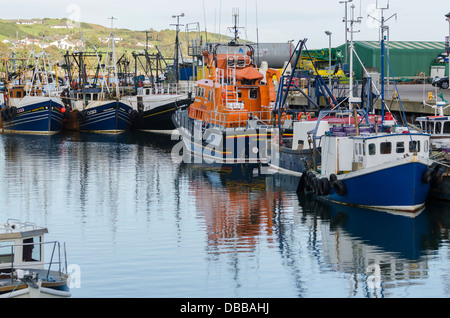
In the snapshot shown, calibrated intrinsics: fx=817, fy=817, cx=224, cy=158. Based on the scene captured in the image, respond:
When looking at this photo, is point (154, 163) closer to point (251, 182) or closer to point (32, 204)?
point (251, 182)

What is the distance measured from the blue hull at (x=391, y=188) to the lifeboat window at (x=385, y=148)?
1338mm

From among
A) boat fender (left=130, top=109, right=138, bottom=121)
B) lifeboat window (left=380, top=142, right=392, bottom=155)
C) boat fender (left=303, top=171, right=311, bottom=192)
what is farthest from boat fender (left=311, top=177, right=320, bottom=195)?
boat fender (left=130, top=109, right=138, bottom=121)

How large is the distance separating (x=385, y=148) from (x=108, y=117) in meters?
51.5

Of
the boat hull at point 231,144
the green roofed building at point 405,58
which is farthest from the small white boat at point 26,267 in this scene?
the green roofed building at point 405,58

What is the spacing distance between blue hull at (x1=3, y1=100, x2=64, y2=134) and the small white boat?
6096 cm

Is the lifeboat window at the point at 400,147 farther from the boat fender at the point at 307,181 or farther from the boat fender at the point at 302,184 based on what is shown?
the boat fender at the point at 302,184

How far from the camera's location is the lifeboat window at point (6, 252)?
873 inches

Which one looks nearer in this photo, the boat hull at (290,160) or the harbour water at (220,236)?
the harbour water at (220,236)

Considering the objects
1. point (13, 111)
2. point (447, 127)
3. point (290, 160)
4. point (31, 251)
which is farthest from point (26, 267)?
point (13, 111)

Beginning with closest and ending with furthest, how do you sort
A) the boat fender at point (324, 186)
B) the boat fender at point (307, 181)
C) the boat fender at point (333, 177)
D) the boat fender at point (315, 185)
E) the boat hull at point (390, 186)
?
the boat hull at point (390, 186) < the boat fender at point (333, 177) < the boat fender at point (324, 186) < the boat fender at point (315, 185) < the boat fender at point (307, 181)

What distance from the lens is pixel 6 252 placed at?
877 inches

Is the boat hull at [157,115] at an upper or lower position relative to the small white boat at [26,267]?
upper

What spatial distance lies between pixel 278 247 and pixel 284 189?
45.7ft

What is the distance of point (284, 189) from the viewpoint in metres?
44.9
